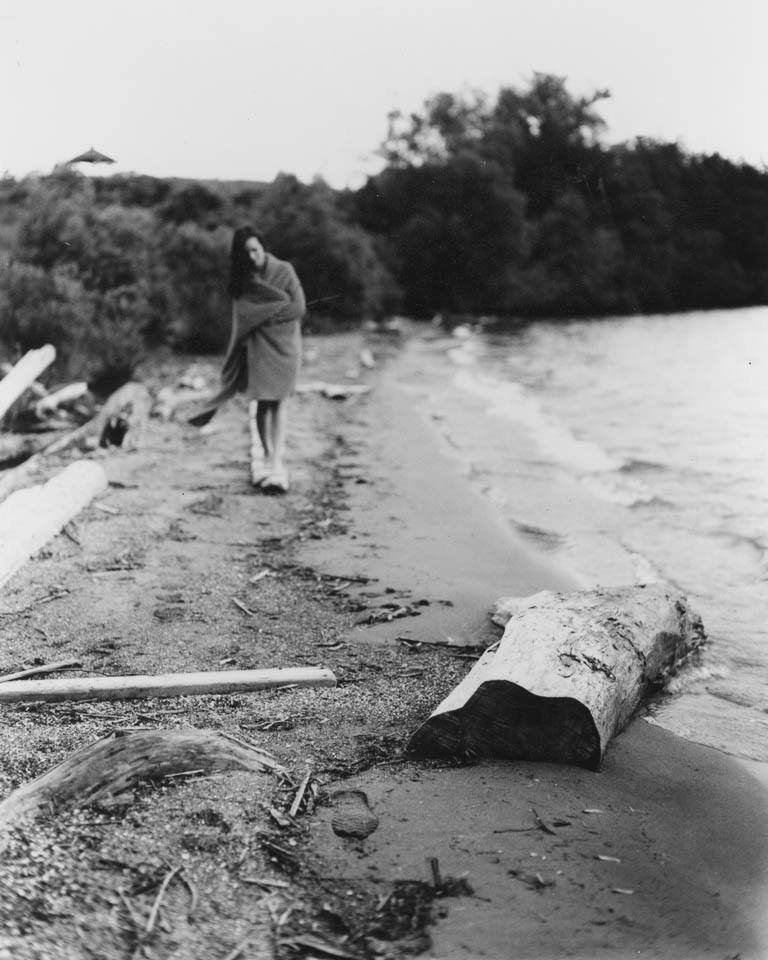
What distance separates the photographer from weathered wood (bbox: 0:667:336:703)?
347 centimetres

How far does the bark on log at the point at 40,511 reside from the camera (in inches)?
201

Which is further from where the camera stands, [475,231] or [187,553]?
[475,231]

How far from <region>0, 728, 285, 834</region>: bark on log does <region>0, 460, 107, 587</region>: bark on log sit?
2347 millimetres

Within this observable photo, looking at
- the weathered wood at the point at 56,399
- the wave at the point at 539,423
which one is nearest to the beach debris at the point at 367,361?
the wave at the point at 539,423

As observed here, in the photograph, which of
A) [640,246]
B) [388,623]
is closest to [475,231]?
[640,246]

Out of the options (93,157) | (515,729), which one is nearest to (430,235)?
(93,157)

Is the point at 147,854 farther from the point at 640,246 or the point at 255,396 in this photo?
the point at 640,246

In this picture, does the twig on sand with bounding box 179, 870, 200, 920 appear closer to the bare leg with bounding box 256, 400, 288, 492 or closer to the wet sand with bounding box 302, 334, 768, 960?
the wet sand with bounding box 302, 334, 768, 960

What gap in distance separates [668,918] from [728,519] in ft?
18.8

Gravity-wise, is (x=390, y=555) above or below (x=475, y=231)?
below

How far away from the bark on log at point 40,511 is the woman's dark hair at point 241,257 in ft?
6.22

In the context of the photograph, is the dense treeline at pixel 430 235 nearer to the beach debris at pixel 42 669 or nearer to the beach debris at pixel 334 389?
the beach debris at pixel 334 389

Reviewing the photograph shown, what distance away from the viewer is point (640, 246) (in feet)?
145

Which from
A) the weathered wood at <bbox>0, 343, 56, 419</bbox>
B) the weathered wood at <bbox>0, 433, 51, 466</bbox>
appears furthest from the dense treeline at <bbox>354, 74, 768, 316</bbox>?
the weathered wood at <bbox>0, 343, 56, 419</bbox>
